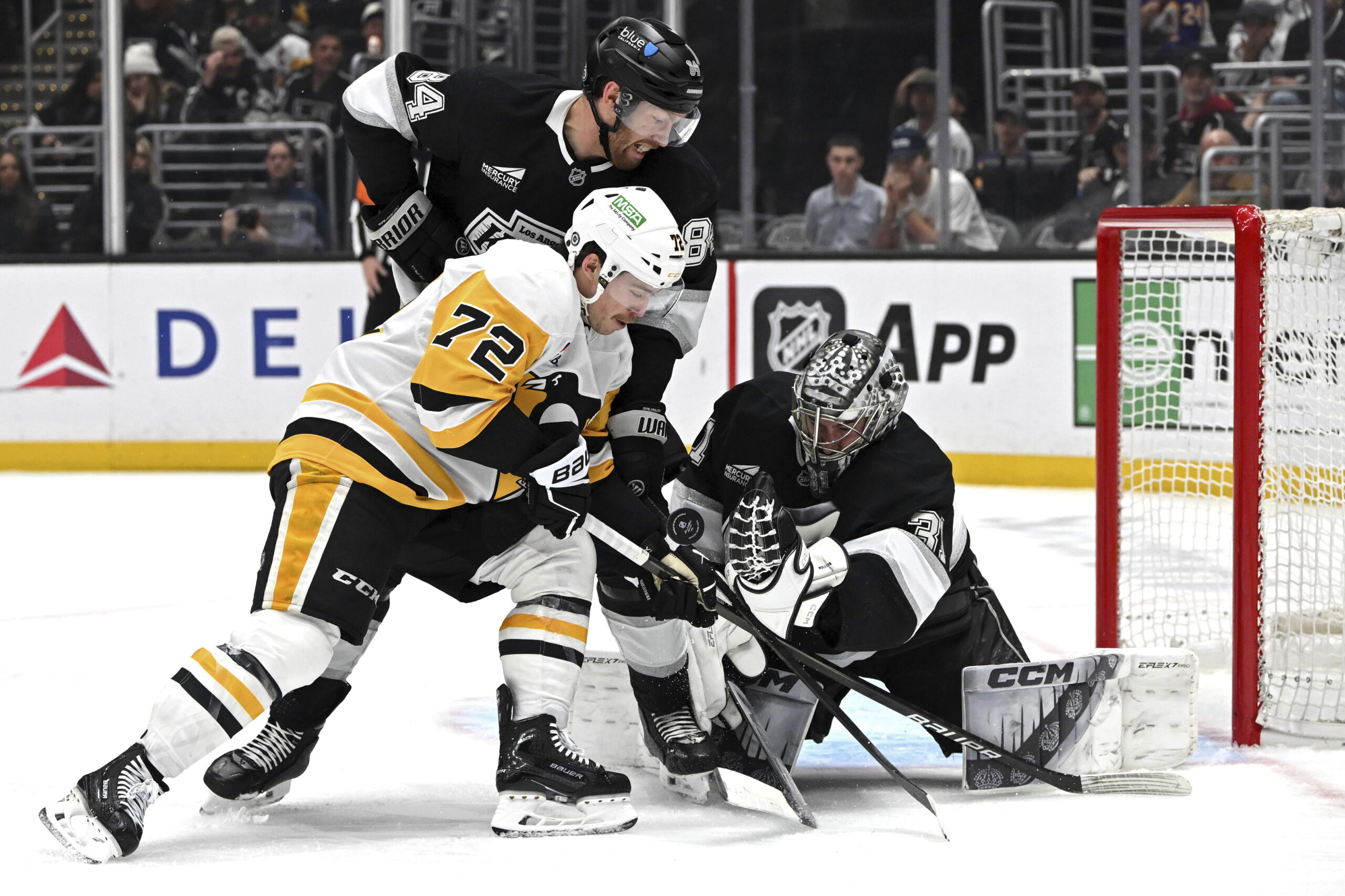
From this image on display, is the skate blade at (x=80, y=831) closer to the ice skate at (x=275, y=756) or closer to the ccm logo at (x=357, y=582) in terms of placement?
the ice skate at (x=275, y=756)

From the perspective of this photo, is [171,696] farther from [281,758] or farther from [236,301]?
[236,301]

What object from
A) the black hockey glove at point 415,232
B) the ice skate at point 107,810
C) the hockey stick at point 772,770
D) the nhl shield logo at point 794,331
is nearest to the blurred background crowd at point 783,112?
the nhl shield logo at point 794,331

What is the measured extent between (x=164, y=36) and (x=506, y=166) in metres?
5.17

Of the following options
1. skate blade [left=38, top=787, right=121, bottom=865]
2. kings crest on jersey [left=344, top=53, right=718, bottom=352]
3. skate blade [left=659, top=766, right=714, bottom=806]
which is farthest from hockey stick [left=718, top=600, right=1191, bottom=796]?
skate blade [left=38, top=787, right=121, bottom=865]

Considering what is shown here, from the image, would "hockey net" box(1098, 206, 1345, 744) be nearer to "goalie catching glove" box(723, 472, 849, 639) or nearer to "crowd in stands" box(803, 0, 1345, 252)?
"goalie catching glove" box(723, 472, 849, 639)

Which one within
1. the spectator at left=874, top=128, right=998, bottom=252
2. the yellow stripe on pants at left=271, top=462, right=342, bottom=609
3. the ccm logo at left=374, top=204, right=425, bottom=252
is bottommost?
the yellow stripe on pants at left=271, top=462, right=342, bottom=609

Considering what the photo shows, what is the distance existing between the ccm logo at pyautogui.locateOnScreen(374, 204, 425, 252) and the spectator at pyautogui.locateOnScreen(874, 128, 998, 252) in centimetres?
414

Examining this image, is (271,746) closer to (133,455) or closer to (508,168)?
(508,168)

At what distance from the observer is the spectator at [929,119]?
696 centimetres

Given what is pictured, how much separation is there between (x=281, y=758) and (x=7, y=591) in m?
2.26

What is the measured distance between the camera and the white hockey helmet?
235 cm

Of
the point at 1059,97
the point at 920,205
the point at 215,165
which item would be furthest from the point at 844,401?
the point at 215,165

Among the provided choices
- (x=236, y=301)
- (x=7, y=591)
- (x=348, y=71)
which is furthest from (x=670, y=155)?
(x=348, y=71)

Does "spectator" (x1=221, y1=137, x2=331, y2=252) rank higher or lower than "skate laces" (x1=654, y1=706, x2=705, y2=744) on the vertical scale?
higher
